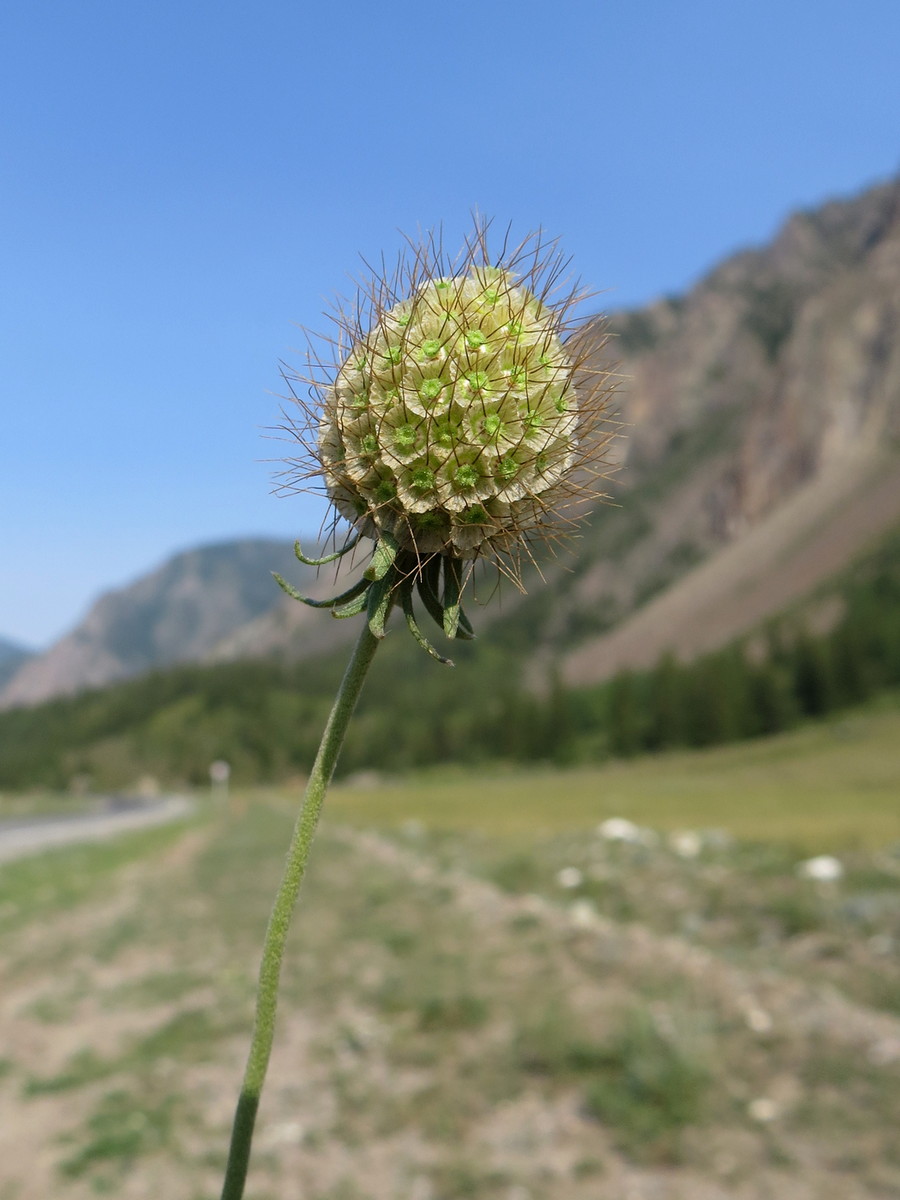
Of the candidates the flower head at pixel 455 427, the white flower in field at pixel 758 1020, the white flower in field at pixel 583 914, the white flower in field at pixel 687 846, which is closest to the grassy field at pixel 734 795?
the white flower in field at pixel 687 846

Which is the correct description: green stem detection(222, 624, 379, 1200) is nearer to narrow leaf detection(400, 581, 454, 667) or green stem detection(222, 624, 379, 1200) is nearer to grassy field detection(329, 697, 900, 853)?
narrow leaf detection(400, 581, 454, 667)

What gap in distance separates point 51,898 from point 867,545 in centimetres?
13815

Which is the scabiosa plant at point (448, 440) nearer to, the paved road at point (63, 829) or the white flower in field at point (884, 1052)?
the white flower in field at point (884, 1052)

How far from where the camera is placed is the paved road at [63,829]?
42.4 m

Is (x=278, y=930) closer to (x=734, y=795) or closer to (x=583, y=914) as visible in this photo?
(x=583, y=914)

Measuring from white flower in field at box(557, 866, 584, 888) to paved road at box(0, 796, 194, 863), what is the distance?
22438mm

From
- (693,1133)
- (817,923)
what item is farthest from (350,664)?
(817,923)

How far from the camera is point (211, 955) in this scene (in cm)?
1812

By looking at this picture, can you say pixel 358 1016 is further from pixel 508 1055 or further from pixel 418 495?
pixel 418 495

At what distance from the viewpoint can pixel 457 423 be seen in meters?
2.38

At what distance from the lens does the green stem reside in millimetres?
1745

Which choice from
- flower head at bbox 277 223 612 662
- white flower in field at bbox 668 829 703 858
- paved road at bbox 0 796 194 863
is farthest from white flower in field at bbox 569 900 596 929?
paved road at bbox 0 796 194 863

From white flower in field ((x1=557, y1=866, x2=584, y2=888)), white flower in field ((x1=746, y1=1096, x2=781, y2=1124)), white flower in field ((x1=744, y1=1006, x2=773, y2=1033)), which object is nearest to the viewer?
white flower in field ((x1=746, y1=1096, x2=781, y2=1124))

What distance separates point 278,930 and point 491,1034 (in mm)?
11555
